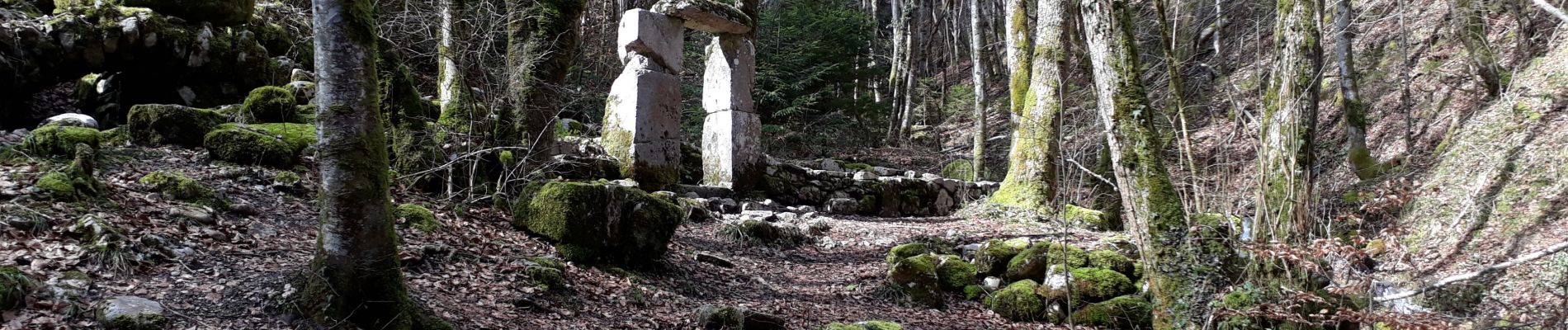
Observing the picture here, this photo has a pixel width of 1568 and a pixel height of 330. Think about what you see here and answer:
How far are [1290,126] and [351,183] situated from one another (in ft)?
17.1

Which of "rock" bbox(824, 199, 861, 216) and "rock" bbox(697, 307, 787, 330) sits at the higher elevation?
"rock" bbox(824, 199, 861, 216)

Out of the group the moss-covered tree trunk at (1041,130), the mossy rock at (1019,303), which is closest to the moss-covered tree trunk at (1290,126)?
the mossy rock at (1019,303)

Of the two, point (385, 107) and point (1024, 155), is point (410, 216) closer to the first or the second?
point (385, 107)

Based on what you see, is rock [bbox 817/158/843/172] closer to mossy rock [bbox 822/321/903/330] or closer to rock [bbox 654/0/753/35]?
rock [bbox 654/0/753/35]

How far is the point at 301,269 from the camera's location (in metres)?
3.42

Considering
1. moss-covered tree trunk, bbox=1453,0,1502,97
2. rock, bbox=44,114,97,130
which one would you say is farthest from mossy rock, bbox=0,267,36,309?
moss-covered tree trunk, bbox=1453,0,1502,97

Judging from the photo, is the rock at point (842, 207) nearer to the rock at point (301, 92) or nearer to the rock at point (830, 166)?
the rock at point (830, 166)

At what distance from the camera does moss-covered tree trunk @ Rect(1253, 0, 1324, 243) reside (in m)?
4.52

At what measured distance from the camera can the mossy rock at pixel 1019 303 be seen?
542 cm

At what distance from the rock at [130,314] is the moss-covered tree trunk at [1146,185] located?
173 inches

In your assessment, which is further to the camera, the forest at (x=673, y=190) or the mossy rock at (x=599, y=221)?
the mossy rock at (x=599, y=221)

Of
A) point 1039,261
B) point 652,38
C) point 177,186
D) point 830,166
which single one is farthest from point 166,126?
point 830,166

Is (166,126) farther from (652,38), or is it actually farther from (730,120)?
(730,120)

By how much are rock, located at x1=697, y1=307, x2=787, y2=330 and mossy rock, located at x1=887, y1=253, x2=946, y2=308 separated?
61.8 inches
